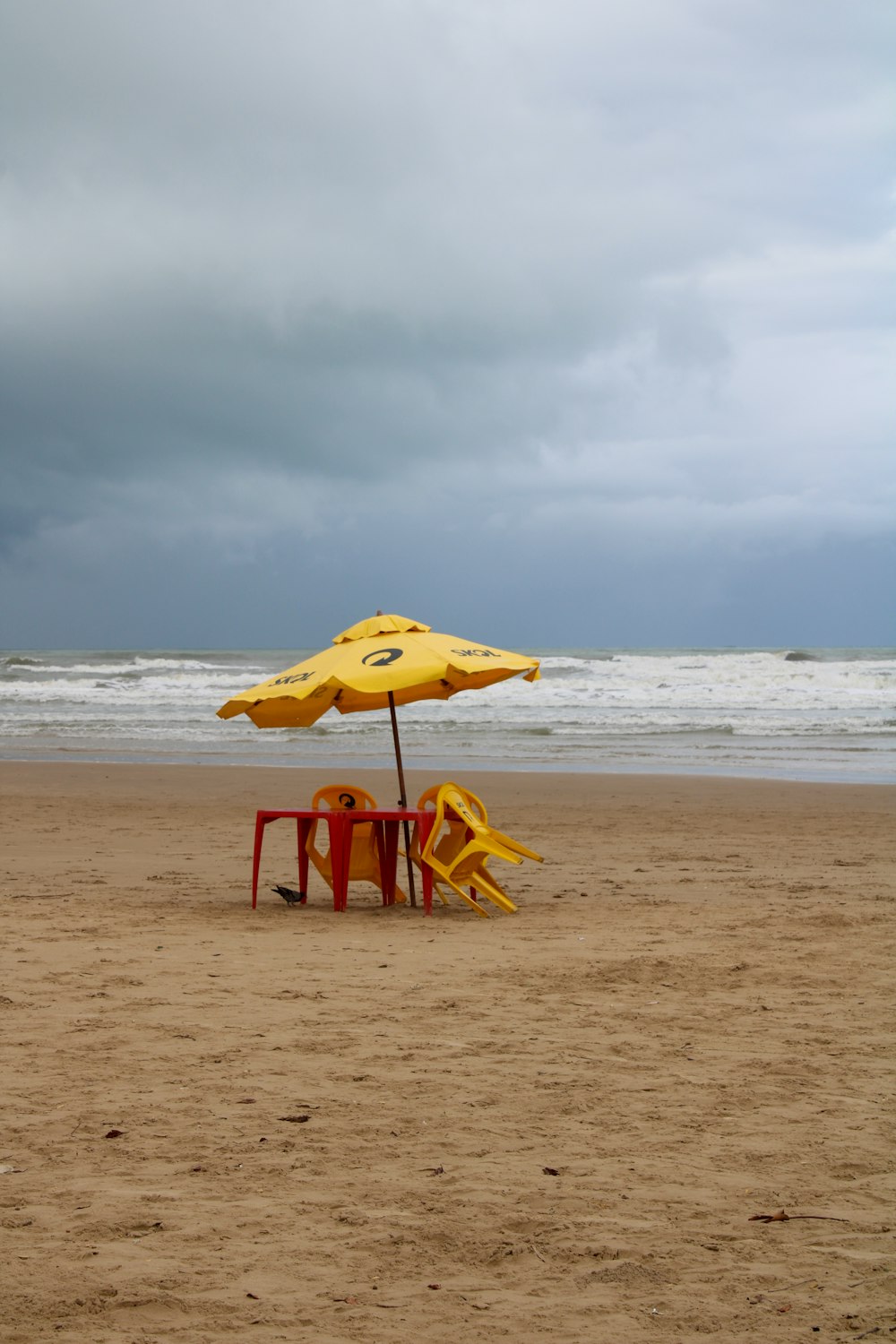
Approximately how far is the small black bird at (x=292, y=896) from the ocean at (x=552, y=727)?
9283 mm

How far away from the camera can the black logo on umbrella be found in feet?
24.6

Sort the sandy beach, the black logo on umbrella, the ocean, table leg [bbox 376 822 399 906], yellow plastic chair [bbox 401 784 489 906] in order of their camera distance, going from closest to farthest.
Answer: the sandy beach → the black logo on umbrella → yellow plastic chair [bbox 401 784 489 906] → table leg [bbox 376 822 399 906] → the ocean

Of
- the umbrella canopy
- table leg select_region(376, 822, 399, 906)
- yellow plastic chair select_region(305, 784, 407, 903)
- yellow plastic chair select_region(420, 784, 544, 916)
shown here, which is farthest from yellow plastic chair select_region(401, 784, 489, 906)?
the umbrella canopy

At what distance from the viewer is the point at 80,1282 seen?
9.14ft

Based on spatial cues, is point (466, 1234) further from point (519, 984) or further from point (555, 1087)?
point (519, 984)

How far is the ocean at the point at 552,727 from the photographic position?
19.6 meters

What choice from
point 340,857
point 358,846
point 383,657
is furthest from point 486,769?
point 383,657

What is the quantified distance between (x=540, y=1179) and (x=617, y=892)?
5.28 m

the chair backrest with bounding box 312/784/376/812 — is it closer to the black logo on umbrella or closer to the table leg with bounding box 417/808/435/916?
the table leg with bounding box 417/808/435/916

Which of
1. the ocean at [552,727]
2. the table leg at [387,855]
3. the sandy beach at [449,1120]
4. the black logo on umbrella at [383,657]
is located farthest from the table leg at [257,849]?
the ocean at [552,727]

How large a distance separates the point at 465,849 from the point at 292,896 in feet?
4.41


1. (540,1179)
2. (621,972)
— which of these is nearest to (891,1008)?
(621,972)

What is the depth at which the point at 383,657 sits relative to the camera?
7.61m

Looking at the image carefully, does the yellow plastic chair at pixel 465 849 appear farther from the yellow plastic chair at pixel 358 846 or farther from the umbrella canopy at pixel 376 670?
the umbrella canopy at pixel 376 670
